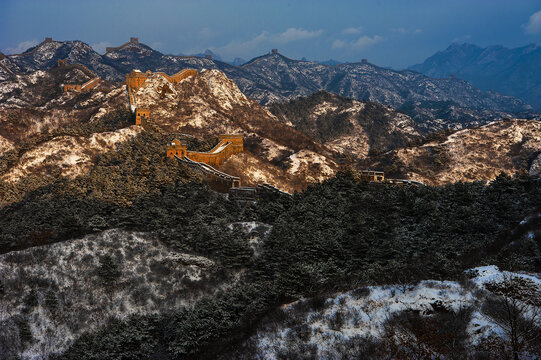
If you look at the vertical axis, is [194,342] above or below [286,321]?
below

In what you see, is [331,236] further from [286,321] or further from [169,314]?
[169,314]

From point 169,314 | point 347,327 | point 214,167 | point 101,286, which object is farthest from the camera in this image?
point 214,167

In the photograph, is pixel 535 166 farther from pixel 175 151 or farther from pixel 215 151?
pixel 175 151

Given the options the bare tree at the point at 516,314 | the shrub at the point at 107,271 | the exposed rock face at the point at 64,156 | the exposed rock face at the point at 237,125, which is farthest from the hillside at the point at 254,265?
the exposed rock face at the point at 237,125

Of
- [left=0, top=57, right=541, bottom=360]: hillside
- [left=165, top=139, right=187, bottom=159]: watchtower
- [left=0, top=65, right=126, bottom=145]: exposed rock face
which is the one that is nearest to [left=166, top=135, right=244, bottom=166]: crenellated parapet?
[left=165, top=139, right=187, bottom=159]: watchtower

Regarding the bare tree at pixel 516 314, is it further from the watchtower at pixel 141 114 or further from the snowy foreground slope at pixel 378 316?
the watchtower at pixel 141 114

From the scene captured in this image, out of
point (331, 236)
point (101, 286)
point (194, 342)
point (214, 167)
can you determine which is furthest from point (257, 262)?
point (214, 167)

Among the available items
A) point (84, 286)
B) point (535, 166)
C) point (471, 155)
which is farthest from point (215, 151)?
point (535, 166)
